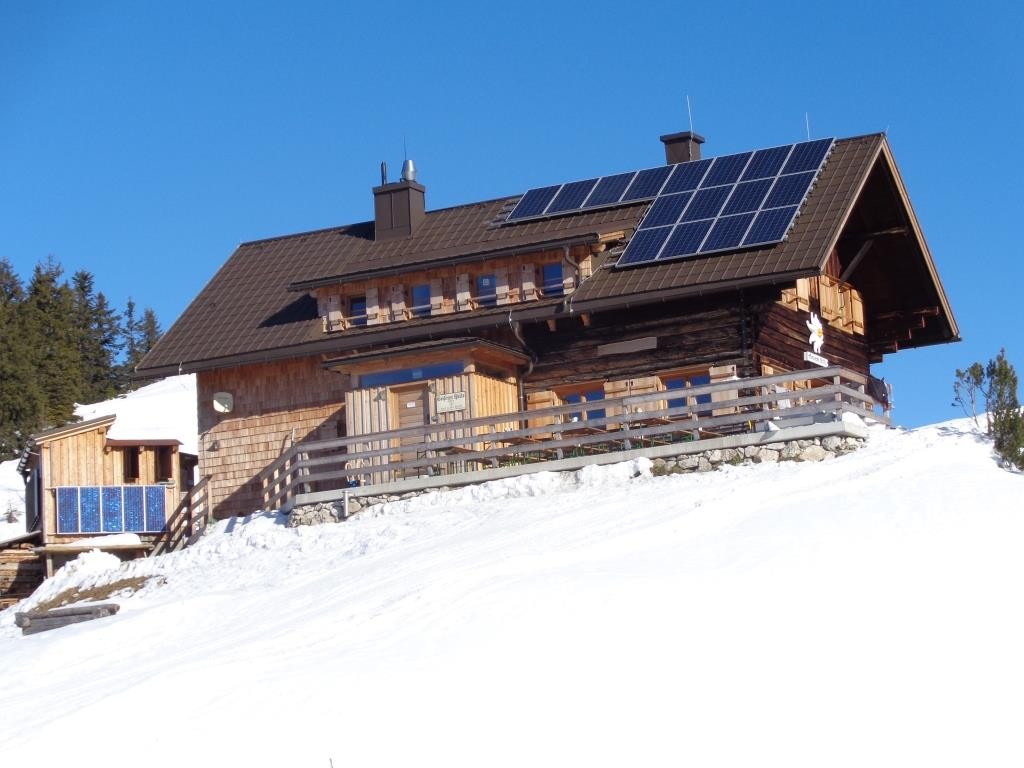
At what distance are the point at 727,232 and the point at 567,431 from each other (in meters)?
4.61

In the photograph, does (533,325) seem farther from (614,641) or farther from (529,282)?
(614,641)

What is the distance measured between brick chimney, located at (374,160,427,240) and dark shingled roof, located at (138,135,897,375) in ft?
0.95

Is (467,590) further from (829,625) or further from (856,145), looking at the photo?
(856,145)

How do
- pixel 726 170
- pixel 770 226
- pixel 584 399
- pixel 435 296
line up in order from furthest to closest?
pixel 726 170
pixel 435 296
pixel 584 399
pixel 770 226

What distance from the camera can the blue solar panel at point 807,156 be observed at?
30500 mm

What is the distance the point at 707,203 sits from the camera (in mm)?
30688

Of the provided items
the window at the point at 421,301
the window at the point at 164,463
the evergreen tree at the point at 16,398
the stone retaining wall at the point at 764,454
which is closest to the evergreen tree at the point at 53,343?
the evergreen tree at the point at 16,398

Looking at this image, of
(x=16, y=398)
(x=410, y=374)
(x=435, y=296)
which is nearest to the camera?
(x=410, y=374)

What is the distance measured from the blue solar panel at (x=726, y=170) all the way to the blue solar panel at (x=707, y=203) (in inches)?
11.7

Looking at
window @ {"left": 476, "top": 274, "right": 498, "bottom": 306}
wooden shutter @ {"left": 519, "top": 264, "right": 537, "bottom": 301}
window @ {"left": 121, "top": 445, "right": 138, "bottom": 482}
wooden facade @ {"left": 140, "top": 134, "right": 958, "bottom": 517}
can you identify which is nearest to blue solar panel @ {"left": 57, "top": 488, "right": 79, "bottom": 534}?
Answer: window @ {"left": 121, "top": 445, "right": 138, "bottom": 482}

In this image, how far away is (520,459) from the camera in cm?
2836

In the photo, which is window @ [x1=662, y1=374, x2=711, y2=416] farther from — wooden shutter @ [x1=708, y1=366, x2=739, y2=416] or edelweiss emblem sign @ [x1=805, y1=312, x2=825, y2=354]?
edelweiss emblem sign @ [x1=805, y1=312, x2=825, y2=354]

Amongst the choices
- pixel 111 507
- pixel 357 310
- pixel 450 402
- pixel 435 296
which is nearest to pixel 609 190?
pixel 435 296

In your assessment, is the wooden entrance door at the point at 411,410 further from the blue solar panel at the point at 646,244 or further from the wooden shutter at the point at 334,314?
the blue solar panel at the point at 646,244
